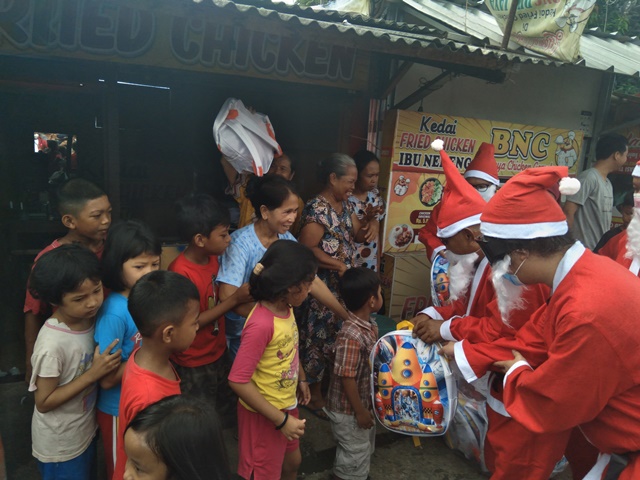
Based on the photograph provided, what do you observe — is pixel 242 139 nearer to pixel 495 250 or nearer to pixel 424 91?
pixel 424 91

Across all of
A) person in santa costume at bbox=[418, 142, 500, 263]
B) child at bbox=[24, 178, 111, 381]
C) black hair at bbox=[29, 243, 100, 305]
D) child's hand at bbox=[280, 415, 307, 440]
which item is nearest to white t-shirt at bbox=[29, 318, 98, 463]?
black hair at bbox=[29, 243, 100, 305]

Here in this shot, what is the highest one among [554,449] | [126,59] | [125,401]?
[126,59]

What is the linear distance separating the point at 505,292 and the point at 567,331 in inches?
19.7

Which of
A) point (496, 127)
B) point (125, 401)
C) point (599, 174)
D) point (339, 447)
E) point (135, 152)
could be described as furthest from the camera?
point (496, 127)

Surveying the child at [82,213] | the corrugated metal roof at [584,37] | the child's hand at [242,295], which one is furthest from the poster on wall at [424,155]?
the child at [82,213]

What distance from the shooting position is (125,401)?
1745mm

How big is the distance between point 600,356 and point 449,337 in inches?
40.3

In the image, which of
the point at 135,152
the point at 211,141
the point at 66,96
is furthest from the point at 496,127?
the point at 66,96

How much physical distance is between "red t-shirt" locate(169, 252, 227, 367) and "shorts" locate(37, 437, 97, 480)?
2.17 feet

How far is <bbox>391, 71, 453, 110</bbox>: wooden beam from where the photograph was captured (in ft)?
14.3

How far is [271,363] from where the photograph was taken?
2.27 metres

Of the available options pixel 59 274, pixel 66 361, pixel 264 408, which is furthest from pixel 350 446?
pixel 59 274

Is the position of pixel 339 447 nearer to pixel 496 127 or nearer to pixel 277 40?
pixel 277 40

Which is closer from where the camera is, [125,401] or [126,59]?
[125,401]
